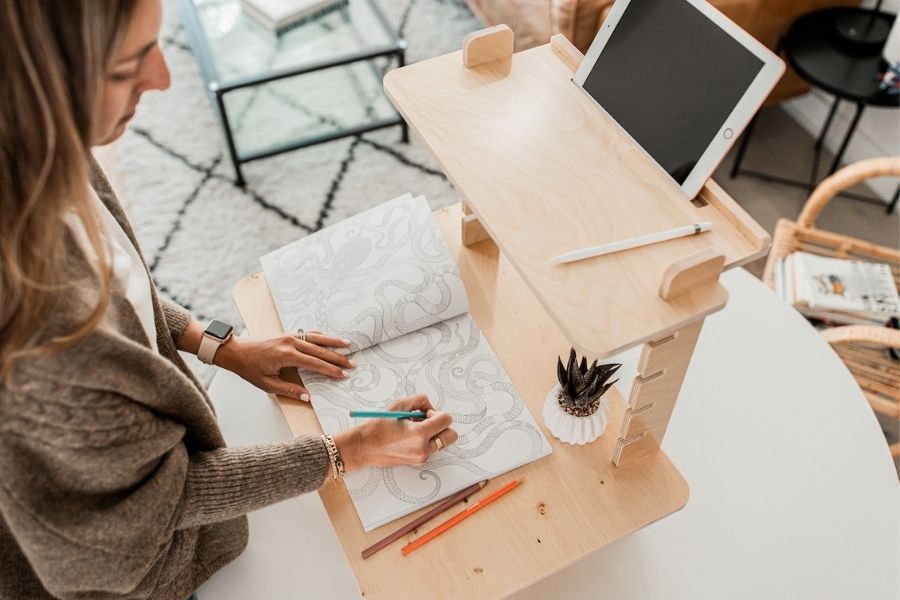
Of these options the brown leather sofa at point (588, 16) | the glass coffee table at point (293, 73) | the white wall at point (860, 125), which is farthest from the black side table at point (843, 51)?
the glass coffee table at point (293, 73)

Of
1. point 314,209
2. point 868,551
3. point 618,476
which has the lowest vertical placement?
point 314,209

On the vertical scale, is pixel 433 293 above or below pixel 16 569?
above

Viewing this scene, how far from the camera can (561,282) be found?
2.45 ft

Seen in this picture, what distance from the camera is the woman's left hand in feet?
3.43

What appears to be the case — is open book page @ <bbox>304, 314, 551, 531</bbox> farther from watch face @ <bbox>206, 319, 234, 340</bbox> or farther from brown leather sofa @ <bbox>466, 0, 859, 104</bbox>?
brown leather sofa @ <bbox>466, 0, 859, 104</bbox>

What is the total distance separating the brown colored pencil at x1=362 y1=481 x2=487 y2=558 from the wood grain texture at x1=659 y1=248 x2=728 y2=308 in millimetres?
375

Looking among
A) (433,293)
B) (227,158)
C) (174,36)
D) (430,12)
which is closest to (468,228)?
(433,293)

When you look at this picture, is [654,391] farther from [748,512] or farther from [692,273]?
[748,512]

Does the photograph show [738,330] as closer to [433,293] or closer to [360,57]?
[433,293]

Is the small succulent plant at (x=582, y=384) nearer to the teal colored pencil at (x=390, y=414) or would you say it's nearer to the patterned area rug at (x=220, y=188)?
the teal colored pencil at (x=390, y=414)

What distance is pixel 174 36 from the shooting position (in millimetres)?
2512

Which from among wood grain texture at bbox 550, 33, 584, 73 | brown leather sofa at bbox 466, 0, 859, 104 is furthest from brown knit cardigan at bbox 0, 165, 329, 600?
brown leather sofa at bbox 466, 0, 859, 104

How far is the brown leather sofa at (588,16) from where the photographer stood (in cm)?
176

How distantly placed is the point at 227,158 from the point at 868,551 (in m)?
1.82
